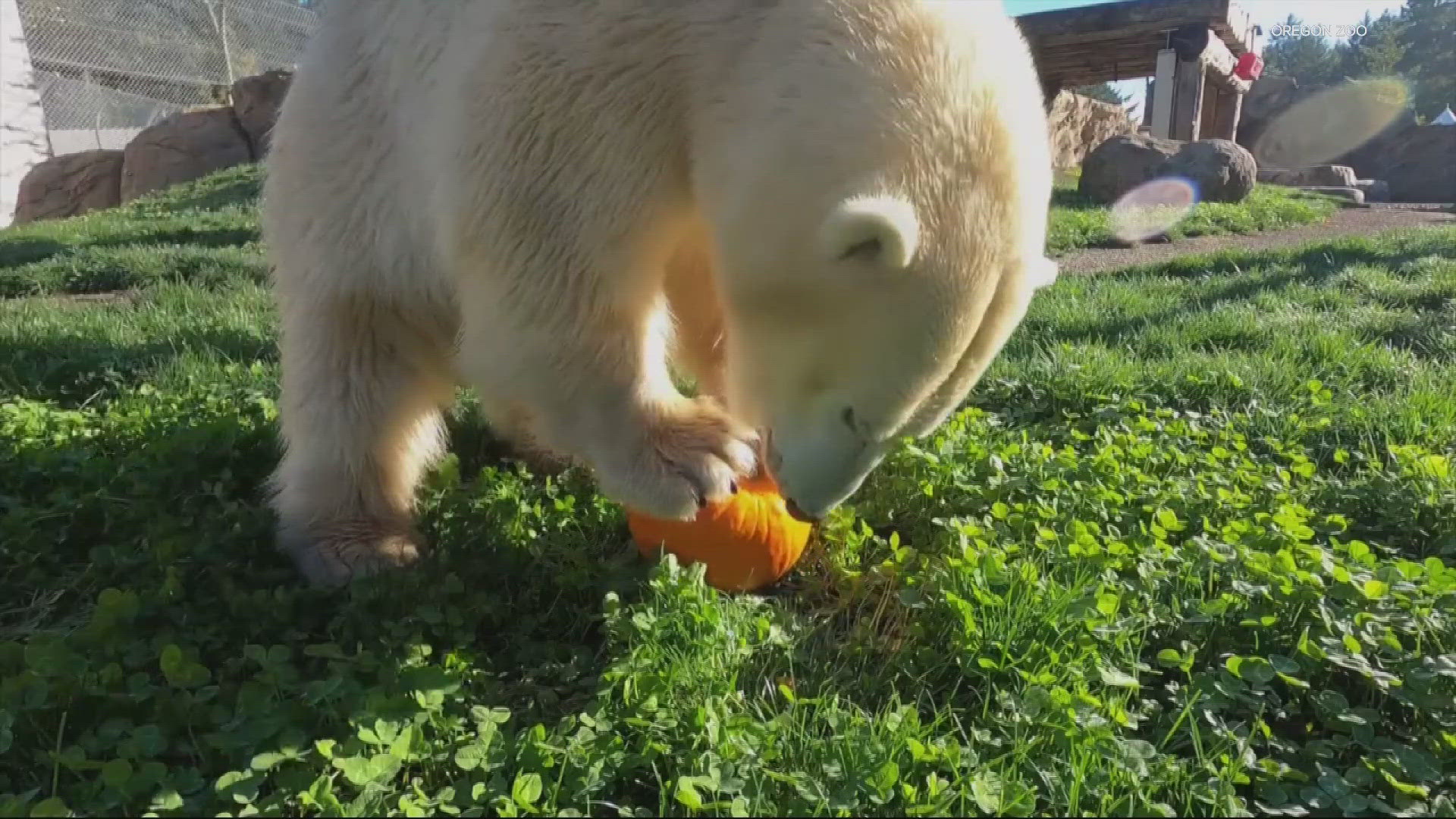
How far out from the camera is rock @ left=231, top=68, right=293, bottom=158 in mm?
13680

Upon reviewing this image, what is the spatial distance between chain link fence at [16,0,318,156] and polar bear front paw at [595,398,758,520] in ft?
45.3

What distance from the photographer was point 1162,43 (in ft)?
43.1

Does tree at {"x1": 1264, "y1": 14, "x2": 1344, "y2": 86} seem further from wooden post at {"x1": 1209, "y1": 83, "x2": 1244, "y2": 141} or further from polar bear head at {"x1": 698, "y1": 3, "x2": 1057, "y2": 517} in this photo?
polar bear head at {"x1": 698, "y1": 3, "x2": 1057, "y2": 517}

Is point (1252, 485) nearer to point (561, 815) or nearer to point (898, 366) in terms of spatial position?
point (898, 366)

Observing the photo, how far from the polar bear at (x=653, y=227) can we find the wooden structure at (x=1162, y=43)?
1115cm

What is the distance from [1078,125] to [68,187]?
15930mm

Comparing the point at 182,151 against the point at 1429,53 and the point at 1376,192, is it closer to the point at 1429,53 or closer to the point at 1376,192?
the point at 1376,192

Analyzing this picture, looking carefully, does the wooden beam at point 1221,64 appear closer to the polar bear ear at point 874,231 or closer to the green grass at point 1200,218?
the green grass at point 1200,218

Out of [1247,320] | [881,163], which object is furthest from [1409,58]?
[881,163]

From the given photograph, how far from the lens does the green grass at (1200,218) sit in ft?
28.5

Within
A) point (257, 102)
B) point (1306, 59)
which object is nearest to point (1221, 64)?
point (257, 102)

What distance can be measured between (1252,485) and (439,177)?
7.44ft

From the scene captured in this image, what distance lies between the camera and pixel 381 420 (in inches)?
98.6

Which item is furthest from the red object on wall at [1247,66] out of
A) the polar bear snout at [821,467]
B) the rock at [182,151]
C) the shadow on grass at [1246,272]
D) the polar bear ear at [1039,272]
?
the polar bear snout at [821,467]
